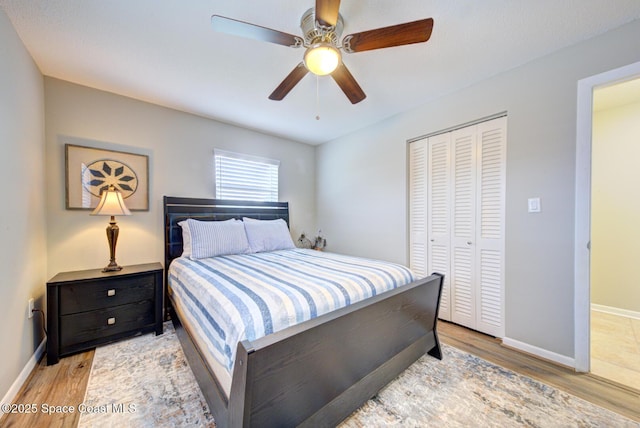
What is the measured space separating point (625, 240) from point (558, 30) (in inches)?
106

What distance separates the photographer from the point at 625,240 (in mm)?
2875

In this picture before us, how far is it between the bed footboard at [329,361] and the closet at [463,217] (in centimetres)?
94

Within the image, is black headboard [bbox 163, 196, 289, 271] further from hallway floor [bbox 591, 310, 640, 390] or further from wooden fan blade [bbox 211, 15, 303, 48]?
hallway floor [bbox 591, 310, 640, 390]

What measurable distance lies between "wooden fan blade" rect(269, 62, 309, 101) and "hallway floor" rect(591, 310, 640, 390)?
123 inches

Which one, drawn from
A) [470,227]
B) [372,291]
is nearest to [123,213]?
[372,291]

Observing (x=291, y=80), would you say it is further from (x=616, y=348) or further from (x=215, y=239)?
(x=616, y=348)

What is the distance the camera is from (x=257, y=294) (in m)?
1.39

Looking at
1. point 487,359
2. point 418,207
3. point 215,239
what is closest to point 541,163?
point 418,207

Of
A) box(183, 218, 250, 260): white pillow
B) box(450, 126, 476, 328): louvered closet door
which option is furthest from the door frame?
box(183, 218, 250, 260): white pillow

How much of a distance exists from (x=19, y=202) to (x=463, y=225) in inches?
150

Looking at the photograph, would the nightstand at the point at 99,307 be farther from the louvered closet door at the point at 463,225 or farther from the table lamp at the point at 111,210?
the louvered closet door at the point at 463,225

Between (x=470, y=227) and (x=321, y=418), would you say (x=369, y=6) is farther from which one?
(x=321, y=418)

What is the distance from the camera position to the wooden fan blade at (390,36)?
138 centimetres

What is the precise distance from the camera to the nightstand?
2.00 m
